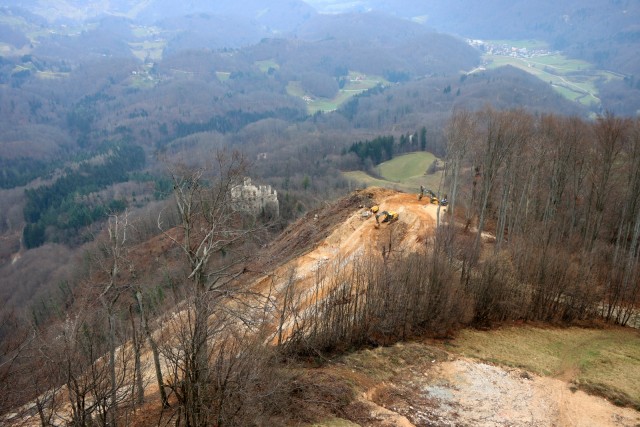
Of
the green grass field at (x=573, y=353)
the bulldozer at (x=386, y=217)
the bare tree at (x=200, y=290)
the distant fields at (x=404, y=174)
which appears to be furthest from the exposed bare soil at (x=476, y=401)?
the distant fields at (x=404, y=174)

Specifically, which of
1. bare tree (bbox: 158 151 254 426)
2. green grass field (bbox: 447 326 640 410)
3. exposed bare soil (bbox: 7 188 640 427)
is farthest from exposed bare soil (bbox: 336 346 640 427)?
bare tree (bbox: 158 151 254 426)

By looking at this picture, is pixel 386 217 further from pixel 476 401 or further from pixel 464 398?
pixel 476 401

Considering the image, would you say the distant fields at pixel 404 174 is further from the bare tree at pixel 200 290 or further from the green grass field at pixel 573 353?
the bare tree at pixel 200 290

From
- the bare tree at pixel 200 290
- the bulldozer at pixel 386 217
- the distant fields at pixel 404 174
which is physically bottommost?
the distant fields at pixel 404 174

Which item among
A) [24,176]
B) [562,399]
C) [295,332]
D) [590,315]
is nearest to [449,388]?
[562,399]

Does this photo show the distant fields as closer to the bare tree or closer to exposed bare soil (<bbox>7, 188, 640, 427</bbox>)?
exposed bare soil (<bbox>7, 188, 640, 427</bbox>)

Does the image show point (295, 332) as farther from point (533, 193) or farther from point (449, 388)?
point (533, 193)
